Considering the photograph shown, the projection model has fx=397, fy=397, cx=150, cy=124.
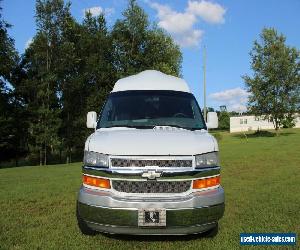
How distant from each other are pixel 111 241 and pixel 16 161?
51.5 metres

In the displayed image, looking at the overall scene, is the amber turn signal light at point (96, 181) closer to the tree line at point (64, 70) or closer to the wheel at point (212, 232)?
the wheel at point (212, 232)

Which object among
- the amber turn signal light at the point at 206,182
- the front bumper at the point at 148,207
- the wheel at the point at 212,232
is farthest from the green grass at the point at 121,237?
the amber turn signal light at the point at 206,182

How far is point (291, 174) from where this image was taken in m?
14.8

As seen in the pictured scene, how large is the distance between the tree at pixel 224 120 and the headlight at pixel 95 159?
368 feet

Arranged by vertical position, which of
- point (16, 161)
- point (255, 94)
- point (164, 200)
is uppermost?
point (255, 94)

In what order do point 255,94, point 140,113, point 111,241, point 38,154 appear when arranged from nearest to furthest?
point 111,241
point 140,113
point 38,154
point 255,94

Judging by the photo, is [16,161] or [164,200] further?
[16,161]

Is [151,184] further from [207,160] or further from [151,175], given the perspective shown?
[207,160]

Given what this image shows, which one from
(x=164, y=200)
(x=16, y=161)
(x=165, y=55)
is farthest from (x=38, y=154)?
(x=164, y=200)

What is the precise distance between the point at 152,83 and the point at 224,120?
11439 centimetres

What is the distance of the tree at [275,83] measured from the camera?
189 feet

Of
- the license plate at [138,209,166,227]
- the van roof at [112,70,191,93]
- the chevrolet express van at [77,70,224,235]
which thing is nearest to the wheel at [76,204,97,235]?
the chevrolet express van at [77,70,224,235]

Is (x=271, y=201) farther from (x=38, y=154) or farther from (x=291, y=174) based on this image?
(x=38, y=154)

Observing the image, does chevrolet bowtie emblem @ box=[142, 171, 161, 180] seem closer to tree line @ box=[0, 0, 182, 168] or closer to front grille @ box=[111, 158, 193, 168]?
front grille @ box=[111, 158, 193, 168]
